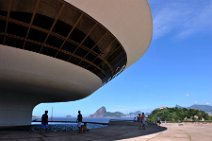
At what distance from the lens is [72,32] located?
39.0ft

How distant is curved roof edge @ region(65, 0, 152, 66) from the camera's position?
35.4 ft

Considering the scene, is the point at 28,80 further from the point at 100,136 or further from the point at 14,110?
the point at 14,110

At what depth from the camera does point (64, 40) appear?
1226 cm

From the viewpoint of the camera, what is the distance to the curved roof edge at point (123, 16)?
1079cm

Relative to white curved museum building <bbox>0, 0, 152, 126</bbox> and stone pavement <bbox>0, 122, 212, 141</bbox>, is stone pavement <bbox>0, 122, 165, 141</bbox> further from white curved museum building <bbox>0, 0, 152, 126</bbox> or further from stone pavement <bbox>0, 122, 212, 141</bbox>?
white curved museum building <bbox>0, 0, 152, 126</bbox>

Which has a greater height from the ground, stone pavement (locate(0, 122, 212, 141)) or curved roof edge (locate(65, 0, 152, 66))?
curved roof edge (locate(65, 0, 152, 66))

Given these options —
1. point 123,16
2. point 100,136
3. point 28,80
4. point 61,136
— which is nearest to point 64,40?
point 123,16

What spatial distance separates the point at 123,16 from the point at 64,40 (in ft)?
10.8

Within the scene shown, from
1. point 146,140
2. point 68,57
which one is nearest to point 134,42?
point 68,57

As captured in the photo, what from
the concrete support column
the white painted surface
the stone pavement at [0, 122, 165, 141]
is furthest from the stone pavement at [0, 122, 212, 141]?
the concrete support column

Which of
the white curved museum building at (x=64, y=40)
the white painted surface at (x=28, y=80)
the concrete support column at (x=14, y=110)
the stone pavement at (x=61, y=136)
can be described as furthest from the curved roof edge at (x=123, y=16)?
the concrete support column at (x=14, y=110)

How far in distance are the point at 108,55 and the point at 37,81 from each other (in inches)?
189

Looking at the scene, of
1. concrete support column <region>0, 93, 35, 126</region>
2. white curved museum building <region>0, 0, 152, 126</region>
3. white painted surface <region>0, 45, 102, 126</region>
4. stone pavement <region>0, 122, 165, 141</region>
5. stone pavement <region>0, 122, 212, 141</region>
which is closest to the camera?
white curved museum building <region>0, 0, 152, 126</region>

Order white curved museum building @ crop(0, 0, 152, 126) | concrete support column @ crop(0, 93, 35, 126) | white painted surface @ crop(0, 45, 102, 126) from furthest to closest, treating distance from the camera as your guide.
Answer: concrete support column @ crop(0, 93, 35, 126), white painted surface @ crop(0, 45, 102, 126), white curved museum building @ crop(0, 0, 152, 126)
